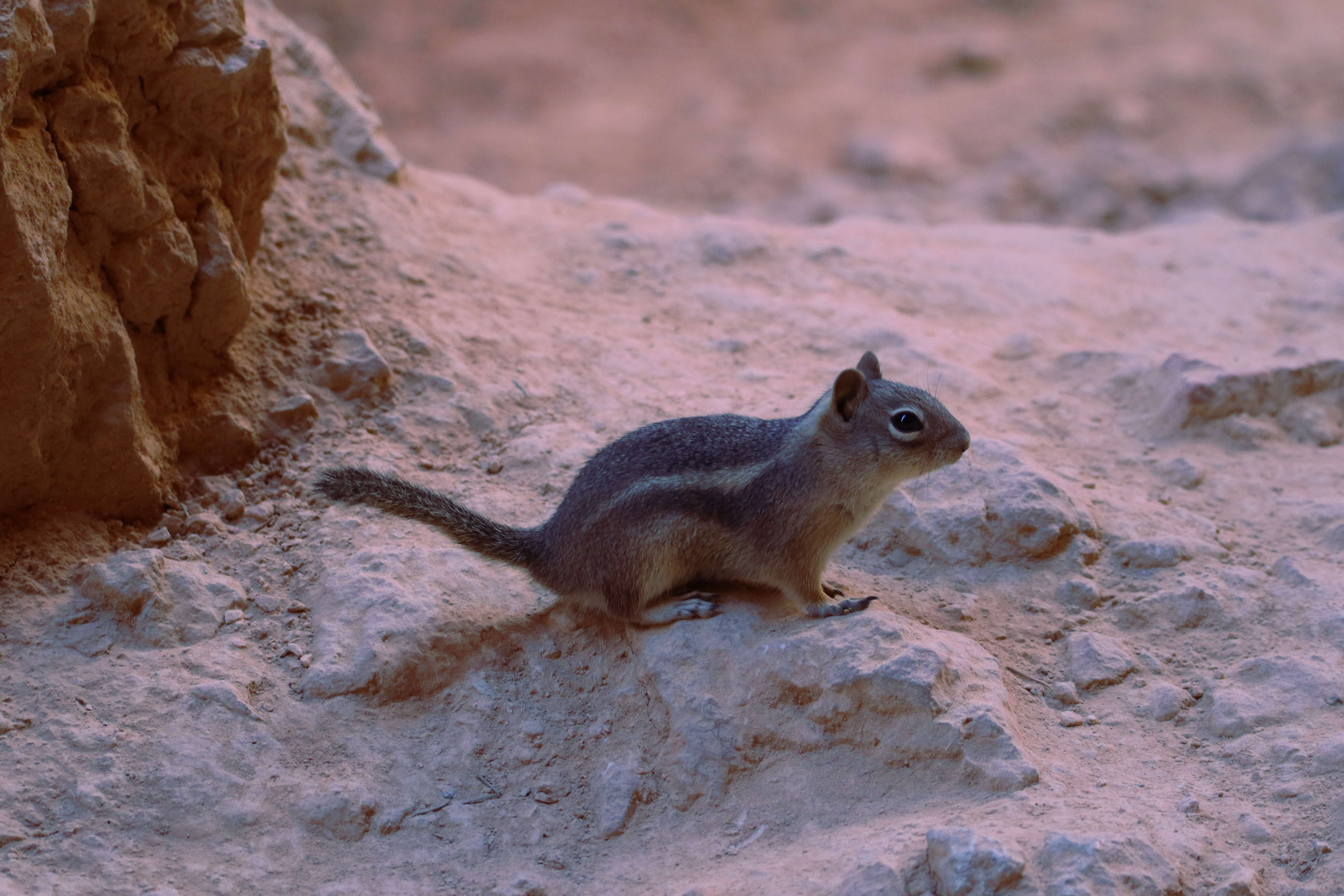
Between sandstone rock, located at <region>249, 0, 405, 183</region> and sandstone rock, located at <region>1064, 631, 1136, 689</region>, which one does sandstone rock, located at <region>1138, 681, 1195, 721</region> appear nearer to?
sandstone rock, located at <region>1064, 631, 1136, 689</region>

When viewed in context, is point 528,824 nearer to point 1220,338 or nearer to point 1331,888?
point 1331,888

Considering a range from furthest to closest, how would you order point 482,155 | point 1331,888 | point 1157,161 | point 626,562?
point 482,155
point 1157,161
point 626,562
point 1331,888

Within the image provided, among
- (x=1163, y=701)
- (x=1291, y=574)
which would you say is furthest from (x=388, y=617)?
(x=1291, y=574)

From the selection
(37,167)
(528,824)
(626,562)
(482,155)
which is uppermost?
(482,155)

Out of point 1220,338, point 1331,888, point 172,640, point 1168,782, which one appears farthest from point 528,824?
point 1220,338

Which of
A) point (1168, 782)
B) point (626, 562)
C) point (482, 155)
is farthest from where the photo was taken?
point (482, 155)

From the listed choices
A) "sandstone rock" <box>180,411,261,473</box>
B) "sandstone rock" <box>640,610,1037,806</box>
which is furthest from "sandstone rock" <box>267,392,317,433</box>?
"sandstone rock" <box>640,610,1037,806</box>

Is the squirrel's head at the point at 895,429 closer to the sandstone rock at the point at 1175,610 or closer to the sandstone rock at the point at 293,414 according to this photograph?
the sandstone rock at the point at 1175,610
